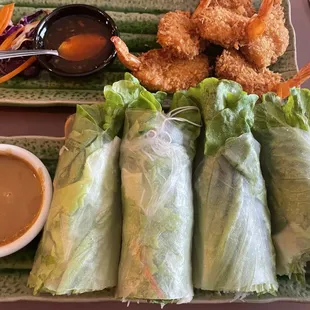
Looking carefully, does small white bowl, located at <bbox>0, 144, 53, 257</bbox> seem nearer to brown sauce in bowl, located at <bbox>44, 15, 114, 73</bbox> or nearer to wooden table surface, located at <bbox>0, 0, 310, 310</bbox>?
wooden table surface, located at <bbox>0, 0, 310, 310</bbox>

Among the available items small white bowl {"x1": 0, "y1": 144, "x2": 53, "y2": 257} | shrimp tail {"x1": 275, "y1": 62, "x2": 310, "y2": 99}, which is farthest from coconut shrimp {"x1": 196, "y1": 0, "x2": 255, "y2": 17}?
small white bowl {"x1": 0, "y1": 144, "x2": 53, "y2": 257}

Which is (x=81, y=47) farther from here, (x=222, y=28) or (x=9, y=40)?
(x=222, y=28)

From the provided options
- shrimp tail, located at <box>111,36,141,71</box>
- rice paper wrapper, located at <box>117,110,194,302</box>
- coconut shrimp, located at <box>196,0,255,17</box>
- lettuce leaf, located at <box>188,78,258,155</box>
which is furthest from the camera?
coconut shrimp, located at <box>196,0,255,17</box>

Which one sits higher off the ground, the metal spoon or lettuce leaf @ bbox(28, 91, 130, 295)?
the metal spoon

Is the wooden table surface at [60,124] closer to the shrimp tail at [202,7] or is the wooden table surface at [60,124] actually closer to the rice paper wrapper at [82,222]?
the rice paper wrapper at [82,222]

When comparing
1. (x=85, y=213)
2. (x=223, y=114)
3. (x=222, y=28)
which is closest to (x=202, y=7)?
(x=222, y=28)

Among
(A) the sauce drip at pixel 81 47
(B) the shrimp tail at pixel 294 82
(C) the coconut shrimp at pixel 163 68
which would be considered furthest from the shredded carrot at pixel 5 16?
(B) the shrimp tail at pixel 294 82
